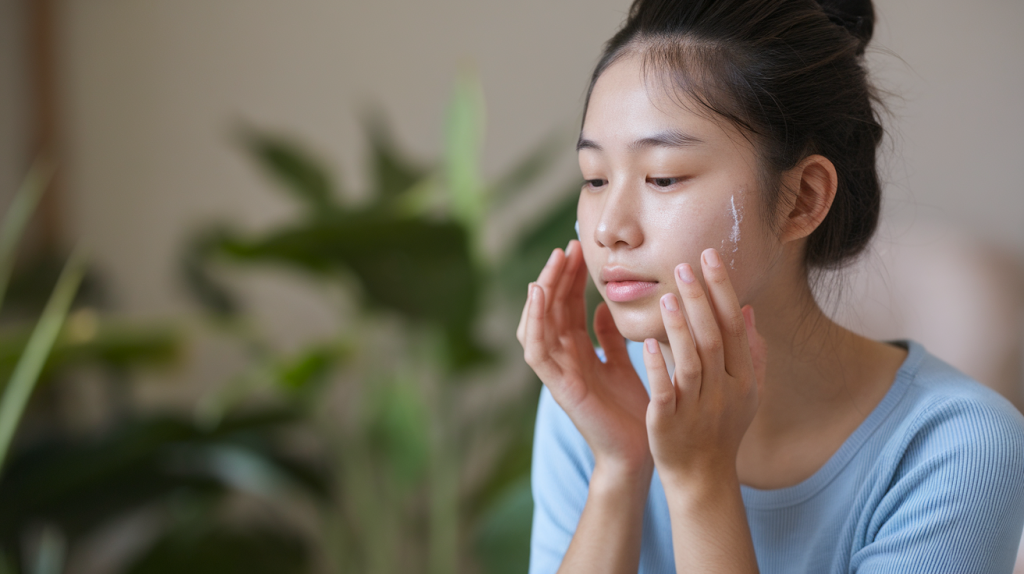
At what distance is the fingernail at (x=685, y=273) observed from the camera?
58 cm

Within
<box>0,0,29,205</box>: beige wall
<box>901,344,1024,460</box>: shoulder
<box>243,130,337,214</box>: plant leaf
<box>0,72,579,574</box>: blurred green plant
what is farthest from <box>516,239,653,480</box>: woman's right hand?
<box>0,0,29,205</box>: beige wall

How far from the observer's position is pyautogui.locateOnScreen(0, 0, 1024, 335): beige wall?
170 cm

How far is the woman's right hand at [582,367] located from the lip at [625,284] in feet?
0.28

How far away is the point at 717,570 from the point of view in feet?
1.96

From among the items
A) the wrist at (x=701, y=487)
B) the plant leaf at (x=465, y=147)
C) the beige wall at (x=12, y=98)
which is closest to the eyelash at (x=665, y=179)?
the wrist at (x=701, y=487)

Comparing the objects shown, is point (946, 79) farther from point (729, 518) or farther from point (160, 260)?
point (160, 260)

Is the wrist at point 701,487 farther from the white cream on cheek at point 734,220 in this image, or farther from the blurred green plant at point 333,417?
the blurred green plant at point 333,417

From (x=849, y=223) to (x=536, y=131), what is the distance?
3.56 feet

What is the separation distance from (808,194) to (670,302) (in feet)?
0.58

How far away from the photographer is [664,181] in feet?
2.02

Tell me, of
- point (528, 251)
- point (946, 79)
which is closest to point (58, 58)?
point (528, 251)

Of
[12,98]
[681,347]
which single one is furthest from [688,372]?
[12,98]

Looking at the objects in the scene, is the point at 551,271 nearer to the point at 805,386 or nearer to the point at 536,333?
the point at 536,333

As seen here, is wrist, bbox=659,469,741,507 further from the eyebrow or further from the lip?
the eyebrow
